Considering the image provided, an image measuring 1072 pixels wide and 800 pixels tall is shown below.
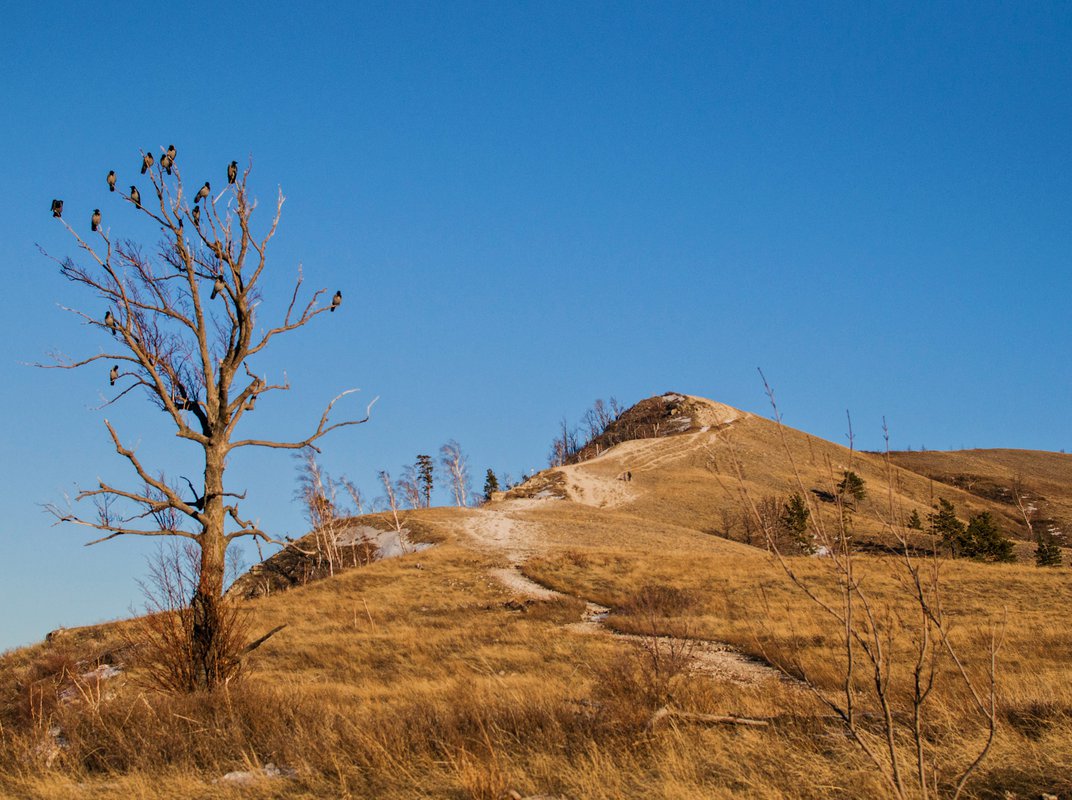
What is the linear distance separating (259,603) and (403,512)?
23.9 meters

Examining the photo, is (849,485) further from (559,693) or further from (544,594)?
(544,594)

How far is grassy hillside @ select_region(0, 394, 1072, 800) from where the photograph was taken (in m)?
5.85

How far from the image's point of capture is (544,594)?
27859mm

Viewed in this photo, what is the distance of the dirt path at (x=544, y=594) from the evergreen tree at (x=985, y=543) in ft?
89.2

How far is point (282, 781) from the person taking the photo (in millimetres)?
6379

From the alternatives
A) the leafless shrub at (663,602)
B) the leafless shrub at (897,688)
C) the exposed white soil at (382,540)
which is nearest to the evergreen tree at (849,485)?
the leafless shrub at (897,688)

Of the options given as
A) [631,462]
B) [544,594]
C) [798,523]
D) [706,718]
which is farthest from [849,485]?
[631,462]

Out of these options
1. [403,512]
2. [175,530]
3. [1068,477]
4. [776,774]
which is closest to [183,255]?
[175,530]

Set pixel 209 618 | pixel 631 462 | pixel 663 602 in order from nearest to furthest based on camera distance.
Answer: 1. pixel 209 618
2. pixel 663 602
3. pixel 631 462

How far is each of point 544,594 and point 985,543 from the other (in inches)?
1316

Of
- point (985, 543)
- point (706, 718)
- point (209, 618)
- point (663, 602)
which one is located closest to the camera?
point (706, 718)

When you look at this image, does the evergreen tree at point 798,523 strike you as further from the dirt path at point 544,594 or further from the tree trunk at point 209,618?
the tree trunk at point 209,618

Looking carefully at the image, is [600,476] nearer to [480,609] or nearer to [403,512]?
[403,512]

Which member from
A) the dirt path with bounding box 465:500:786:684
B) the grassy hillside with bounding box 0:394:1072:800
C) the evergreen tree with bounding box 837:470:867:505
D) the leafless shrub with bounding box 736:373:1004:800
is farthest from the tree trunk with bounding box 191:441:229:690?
the evergreen tree with bounding box 837:470:867:505
